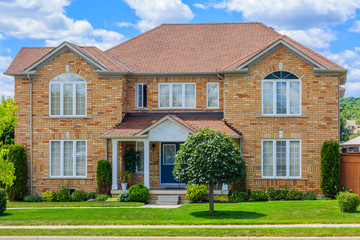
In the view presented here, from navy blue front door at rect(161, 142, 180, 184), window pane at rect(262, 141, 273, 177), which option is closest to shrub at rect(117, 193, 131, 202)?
navy blue front door at rect(161, 142, 180, 184)

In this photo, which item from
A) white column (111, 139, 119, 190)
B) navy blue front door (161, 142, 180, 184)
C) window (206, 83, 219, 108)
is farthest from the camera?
window (206, 83, 219, 108)

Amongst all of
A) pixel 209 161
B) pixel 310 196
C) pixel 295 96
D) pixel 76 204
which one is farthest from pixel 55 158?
pixel 310 196

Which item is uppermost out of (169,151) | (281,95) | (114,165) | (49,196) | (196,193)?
(281,95)

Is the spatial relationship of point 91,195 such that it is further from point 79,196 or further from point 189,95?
point 189,95

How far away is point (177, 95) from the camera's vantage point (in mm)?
26031

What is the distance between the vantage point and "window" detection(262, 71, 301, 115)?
80.1ft

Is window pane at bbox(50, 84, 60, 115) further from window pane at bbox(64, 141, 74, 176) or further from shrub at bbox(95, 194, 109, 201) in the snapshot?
shrub at bbox(95, 194, 109, 201)

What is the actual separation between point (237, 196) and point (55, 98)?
10.8 m

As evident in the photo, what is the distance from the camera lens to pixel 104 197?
23734mm

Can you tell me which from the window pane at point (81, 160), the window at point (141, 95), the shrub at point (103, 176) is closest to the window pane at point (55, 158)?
the window pane at point (81, 160)

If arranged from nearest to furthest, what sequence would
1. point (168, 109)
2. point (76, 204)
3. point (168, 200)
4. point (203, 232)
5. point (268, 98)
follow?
1. point (203, 232)
2. point (76, 204)
3. point (168, 200)
4. point (268, 98)
5. point (168, 109)

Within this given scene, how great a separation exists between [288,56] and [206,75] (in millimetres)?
4395

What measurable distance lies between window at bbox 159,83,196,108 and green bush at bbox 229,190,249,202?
213 inches

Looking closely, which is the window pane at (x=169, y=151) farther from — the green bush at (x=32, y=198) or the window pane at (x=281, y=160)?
the green bush at (x=32, y=198)
